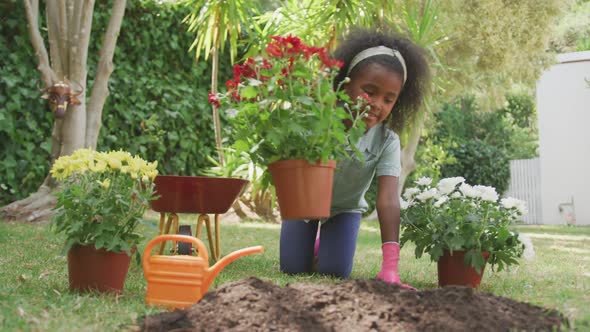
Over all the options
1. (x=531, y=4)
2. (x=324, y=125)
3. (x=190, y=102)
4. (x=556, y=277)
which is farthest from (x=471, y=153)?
(x=324, y=125)

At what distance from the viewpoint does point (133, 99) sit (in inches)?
260

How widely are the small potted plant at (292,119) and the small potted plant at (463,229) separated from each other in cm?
59

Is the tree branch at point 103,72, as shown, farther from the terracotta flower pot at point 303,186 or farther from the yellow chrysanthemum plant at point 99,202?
the terracotta flower pot at point 303,186

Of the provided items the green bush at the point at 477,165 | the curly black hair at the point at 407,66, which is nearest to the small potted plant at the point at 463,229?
the curly black hair at the point at 407,66

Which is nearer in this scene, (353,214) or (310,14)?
(353,214)

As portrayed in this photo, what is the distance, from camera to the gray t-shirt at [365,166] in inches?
110

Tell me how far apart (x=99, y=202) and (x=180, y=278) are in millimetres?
407

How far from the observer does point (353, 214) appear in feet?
10.5

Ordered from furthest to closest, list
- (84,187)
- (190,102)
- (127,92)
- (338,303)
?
(190,102) → (127,92) → (84,187) → (338,303)

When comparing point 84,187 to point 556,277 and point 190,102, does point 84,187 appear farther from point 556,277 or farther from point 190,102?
point 190,102

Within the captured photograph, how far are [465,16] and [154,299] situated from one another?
6.23 meters

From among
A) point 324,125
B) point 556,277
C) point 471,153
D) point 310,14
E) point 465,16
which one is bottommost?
point 556,277

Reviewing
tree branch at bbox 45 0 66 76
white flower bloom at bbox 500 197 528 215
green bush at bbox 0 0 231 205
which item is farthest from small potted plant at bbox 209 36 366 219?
green bush at bbox 0 0 231 205

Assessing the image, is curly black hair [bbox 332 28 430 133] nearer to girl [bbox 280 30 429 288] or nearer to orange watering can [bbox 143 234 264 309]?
girl [bbox 280 30 429 288]
